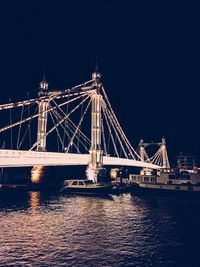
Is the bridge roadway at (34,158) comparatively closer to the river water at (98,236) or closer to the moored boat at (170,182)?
the river water at (98,236)

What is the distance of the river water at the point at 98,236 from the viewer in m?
15.8

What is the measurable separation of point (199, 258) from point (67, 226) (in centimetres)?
1063

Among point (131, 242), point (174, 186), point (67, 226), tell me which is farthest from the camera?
point (174, 186)

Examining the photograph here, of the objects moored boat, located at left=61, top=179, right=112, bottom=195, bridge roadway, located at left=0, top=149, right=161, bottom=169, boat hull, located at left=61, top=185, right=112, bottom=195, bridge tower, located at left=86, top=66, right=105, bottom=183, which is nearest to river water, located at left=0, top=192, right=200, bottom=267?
bridge roadway, located at left=0, top=149, right=161, bottom=169

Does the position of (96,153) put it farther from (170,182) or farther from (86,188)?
(170,182)

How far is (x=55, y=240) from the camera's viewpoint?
19.0 meters

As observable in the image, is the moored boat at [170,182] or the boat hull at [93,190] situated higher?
the moored boat at [170,182]

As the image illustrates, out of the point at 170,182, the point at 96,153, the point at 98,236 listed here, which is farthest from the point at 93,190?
the point at 98,236

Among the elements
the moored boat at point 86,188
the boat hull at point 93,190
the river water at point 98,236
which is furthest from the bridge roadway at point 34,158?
the river water at point 98,236

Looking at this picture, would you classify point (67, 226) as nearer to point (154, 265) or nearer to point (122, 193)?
point (154, 265)

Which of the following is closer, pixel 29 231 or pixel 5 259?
pixel 5 259

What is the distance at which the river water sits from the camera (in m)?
15.8

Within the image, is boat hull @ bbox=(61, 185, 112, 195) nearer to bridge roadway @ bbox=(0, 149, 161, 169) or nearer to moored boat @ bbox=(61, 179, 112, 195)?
moored boat @ bbox=(61, 179, 112, 195)

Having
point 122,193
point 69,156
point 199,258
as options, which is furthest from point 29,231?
point 122,193
